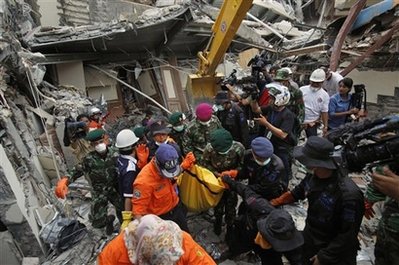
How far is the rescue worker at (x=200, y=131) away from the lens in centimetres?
394

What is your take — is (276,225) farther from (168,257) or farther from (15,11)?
(15,11)

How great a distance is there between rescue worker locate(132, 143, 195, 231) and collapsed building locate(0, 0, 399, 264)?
156cm

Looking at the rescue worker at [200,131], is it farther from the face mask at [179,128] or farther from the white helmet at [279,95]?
the white helmet at [279,95]

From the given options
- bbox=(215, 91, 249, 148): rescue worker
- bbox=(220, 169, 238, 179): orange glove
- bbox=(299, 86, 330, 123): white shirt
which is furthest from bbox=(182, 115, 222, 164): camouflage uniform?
bbox=(299, 86, 330, 123): white shirt

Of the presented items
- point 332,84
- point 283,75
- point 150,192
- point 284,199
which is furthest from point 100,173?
point 332,84

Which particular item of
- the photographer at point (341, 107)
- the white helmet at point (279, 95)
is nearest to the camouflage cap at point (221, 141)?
the white helmet at point (279, 95)

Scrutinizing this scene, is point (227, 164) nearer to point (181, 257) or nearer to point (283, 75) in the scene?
point (181, 257)

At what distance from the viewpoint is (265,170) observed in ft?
9.64

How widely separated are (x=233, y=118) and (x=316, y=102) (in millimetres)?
1356

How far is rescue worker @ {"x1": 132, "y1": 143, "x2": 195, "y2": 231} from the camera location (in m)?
2.70

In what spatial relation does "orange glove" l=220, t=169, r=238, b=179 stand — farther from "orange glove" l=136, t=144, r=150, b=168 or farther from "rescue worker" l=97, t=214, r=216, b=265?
"rescue worker" l=97, t=214, r=216, b=265

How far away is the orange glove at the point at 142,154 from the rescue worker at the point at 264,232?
0.98 m

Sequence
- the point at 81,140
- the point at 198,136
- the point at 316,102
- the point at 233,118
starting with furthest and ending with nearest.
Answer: the point at 81,140 → the point at 316,102 → the point at 233,118 → the point at 198,136

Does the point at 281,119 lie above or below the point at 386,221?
above
